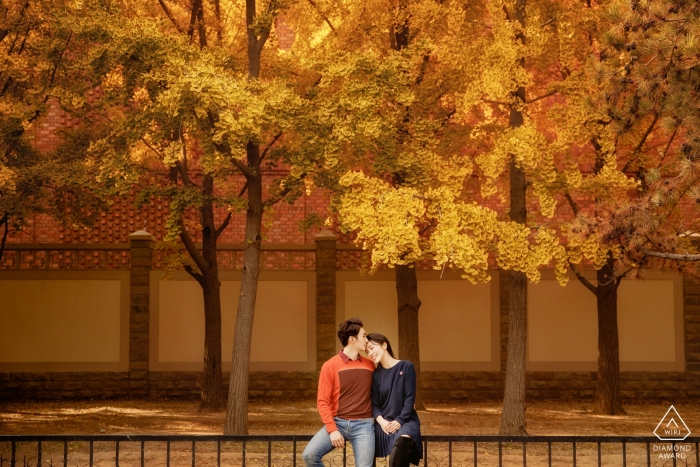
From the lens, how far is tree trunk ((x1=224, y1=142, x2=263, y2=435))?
1238 cm

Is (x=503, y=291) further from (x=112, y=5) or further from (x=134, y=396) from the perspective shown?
(x=112, y=5)

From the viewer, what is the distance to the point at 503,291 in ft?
60.3

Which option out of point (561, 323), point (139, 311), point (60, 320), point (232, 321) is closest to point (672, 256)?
point (561, 323)

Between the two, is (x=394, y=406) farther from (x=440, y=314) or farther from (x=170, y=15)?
(x=440, y=314)

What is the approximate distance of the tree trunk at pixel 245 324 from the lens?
40.6ft

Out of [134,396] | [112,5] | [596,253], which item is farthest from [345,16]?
[134,396]

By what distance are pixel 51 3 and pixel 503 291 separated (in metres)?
10.4

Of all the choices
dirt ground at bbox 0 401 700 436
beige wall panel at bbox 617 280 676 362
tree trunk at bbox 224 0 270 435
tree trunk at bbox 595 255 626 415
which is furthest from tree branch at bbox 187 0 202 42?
beige wall panel at bbox 617 280 676 362

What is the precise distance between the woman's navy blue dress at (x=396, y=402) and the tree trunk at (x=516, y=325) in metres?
6.65

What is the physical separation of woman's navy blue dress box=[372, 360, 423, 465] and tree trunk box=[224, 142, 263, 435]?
6.33 metres

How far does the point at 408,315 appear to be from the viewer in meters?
15.7

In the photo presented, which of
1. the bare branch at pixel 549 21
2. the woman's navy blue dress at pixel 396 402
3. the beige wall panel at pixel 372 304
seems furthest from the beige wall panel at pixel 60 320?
the woman's navy blue dress at pixel 396 402

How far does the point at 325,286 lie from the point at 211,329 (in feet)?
9.83

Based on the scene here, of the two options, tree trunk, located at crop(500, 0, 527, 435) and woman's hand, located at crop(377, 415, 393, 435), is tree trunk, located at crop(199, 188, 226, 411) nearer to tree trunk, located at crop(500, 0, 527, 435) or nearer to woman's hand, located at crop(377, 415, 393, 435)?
tree trunk, located at crop(500, 0, 527, 435)
